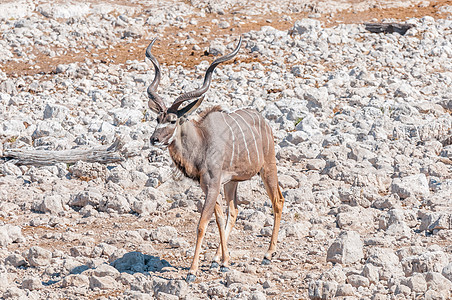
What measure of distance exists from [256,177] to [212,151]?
322 cm

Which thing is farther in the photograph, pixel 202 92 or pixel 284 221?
pixel 284 221

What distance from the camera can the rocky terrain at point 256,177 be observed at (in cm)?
737

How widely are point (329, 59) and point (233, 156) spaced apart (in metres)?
11.2

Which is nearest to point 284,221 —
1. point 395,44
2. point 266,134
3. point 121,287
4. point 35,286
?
point 266,134

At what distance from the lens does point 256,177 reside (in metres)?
11.1

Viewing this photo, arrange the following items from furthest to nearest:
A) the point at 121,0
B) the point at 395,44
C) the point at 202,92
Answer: the point at 121,0 → the point at 395,44 → the point at 202,92

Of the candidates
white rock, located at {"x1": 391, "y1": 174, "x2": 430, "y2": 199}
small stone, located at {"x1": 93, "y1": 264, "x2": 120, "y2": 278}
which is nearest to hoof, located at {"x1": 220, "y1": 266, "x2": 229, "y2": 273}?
small stone, located at {"x1": 93, "y1": 264, "x2": 120, "y2": 278}

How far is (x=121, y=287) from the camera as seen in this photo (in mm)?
7168

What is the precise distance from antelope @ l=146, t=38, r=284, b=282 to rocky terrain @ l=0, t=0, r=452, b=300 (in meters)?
0.43

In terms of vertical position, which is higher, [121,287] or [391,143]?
[391,143]

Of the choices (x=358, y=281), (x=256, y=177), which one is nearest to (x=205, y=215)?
(x=358, y=281)

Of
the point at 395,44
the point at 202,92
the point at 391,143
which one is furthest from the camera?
the point at 395,44

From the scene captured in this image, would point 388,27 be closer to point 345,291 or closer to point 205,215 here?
point 205,215

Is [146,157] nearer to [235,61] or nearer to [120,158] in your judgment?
[120,158]
